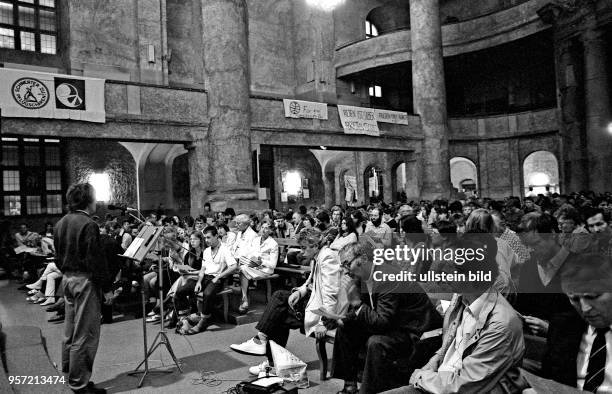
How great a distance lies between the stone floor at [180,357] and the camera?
14.1 feet

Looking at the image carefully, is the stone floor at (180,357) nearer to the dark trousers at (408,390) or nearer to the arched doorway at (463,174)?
the dark trousers at (408,390)

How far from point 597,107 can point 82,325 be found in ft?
57.3

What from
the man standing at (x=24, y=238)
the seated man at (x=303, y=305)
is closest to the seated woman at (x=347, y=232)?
the seated man at (x=303, y=305)

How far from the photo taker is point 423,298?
3.66m

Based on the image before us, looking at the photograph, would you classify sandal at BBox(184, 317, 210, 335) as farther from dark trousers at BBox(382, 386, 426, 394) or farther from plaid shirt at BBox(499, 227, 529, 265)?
dark trousers at BBox(382, 386, 426, 394)

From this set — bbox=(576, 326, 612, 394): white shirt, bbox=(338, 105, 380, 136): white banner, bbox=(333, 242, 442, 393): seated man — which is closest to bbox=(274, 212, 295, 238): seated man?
bbox=(338, 105, 380, 136): white banner

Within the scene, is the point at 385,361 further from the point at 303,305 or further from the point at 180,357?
the point at 180,357

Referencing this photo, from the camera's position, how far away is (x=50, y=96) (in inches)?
429

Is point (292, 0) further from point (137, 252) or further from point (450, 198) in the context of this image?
point (137, 252)

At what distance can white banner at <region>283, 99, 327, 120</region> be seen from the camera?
1527 centimetres

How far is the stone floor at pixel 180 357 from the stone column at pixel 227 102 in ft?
21.0

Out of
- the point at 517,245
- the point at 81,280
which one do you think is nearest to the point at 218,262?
the point at 81,280

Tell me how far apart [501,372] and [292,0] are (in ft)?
74.9

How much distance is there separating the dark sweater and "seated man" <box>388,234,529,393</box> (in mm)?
2895
